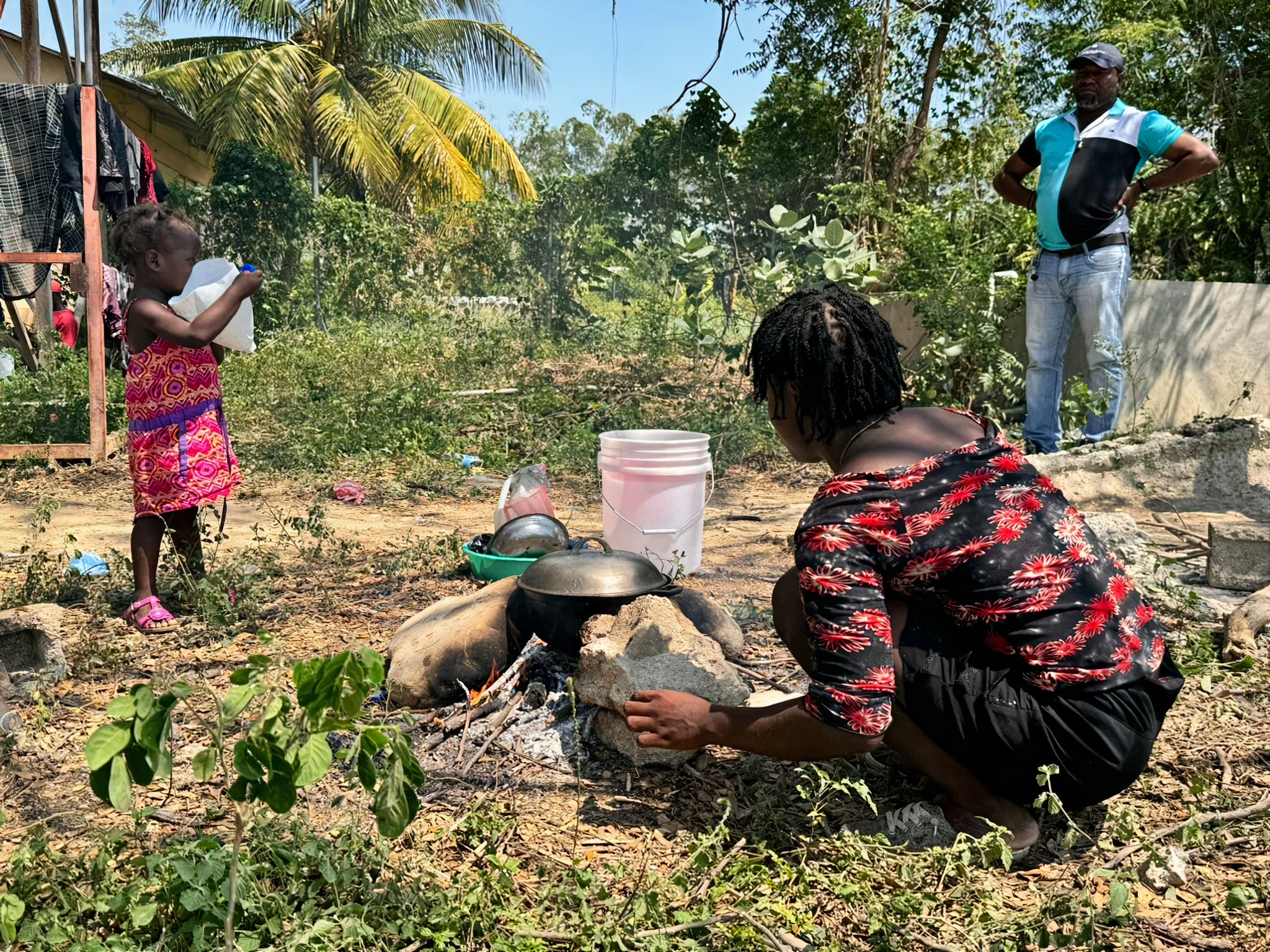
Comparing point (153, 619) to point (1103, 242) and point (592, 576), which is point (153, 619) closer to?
point (592, 576)

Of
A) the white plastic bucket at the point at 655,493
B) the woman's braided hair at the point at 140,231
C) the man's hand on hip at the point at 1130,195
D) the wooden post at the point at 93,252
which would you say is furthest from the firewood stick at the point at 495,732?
the wooden post at the point at 93,252

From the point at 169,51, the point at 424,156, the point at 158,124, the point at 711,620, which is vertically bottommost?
the point at 711,620

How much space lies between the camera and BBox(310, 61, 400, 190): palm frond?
17469 mm

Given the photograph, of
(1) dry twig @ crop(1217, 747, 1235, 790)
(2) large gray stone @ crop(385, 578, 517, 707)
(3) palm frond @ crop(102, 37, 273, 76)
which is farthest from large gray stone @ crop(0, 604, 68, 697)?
(3) palm frond @ crop(102, 37, 273, 76)

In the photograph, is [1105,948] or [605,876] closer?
[1105,948]

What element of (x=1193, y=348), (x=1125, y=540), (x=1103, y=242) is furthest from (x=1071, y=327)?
(x=1125, y=540)

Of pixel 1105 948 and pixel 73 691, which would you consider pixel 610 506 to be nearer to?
pixel 73 691

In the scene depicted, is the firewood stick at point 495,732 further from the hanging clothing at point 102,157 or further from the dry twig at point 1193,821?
the hanging clothing at point 102,157

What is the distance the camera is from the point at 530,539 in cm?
385

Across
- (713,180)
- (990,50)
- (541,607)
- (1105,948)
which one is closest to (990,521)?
(1105,948)

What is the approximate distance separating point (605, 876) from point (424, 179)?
58.8 feet

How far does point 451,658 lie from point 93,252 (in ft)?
14.8

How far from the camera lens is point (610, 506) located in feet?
14.0

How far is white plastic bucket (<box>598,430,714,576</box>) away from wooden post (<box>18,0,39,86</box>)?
20.0 feet
